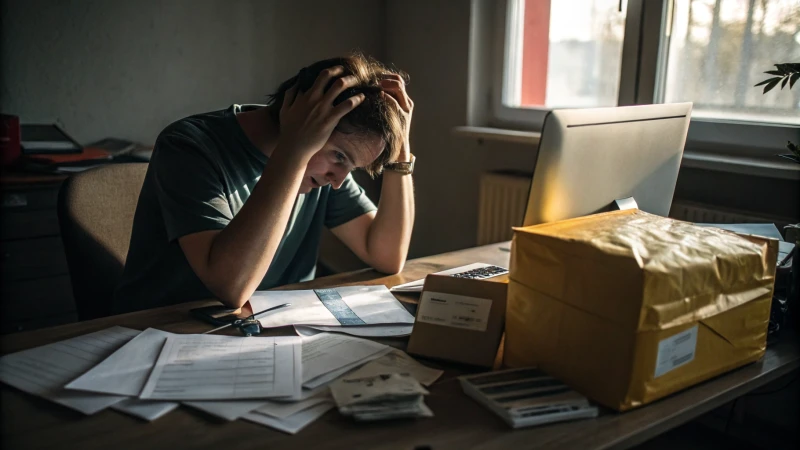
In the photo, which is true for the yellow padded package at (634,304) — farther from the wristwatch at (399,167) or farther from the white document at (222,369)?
the wristwatch at (399,167)

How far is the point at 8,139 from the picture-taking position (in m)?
2.31

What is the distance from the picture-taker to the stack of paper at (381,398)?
0.82 meters

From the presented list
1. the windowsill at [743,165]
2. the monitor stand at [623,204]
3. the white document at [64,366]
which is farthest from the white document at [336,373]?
the windowsill at [743,165]

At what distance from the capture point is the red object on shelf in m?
2.30

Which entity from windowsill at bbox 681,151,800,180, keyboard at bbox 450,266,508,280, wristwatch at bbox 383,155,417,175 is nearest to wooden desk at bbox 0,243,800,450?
keyboard at bbox 450,266,508,280

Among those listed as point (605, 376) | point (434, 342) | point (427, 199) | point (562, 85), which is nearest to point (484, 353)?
point (434, 342)

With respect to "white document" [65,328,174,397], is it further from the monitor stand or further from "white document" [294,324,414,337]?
the monitor stand

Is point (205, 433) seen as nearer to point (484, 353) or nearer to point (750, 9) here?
point (484, 353)

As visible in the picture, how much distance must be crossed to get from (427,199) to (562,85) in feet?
2.75

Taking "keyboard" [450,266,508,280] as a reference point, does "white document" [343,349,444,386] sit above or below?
below

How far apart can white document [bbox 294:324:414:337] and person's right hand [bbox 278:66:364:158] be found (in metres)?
0.33

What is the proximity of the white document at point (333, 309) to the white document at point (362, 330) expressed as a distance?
14 millimetres

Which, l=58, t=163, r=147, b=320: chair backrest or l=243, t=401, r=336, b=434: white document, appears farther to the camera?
l=58, t=163, r=147, b=320: chair backrest

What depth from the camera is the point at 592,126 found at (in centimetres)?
108
